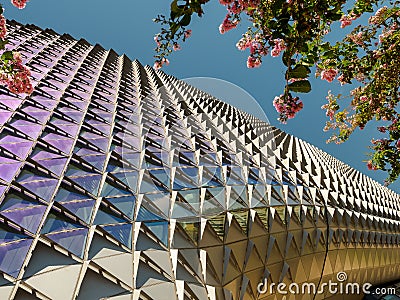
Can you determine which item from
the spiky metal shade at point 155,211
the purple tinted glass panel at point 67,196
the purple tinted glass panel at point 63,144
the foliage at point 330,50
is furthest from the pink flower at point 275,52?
the purple tinted glass panel at point 63,144

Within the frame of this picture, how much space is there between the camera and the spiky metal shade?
6.68 meters

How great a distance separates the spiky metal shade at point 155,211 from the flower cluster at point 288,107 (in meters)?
4.37

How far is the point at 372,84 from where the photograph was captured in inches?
282

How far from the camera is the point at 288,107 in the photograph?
16.1ft

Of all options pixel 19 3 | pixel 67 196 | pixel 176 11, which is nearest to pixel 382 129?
pixel 176 11

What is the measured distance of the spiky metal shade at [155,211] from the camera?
6680mm

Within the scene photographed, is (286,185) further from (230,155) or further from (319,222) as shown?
(230,155)

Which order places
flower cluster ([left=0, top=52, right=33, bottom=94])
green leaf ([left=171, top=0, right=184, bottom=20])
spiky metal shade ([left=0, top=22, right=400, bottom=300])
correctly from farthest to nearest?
1. spiky metal shade ([left=0, top=22, right=400, bottom=300])
2. flower cluster ([left=0, top=52, right=33, bottom=94])
3. green leaf ([left=171, top=0, right=184, bottom=20])

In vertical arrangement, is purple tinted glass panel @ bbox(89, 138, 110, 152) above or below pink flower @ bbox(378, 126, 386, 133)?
above

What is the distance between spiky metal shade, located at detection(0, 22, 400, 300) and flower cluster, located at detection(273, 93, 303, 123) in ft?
14.3

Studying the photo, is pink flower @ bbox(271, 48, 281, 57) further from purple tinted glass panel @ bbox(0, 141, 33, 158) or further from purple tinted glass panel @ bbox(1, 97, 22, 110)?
purple tinted glass panel @ bbox(1, 97, 22, 110)

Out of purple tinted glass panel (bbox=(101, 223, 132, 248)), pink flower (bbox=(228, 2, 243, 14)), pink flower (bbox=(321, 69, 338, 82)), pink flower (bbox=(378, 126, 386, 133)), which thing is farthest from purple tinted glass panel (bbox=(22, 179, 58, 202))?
pink flower (bbox=(378, 126, 386, 133))

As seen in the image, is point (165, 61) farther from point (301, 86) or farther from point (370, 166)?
point (370, 166)

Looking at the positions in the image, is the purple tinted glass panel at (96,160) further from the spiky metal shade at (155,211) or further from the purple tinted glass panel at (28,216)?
the purple tinted glass panel at (28,216)
